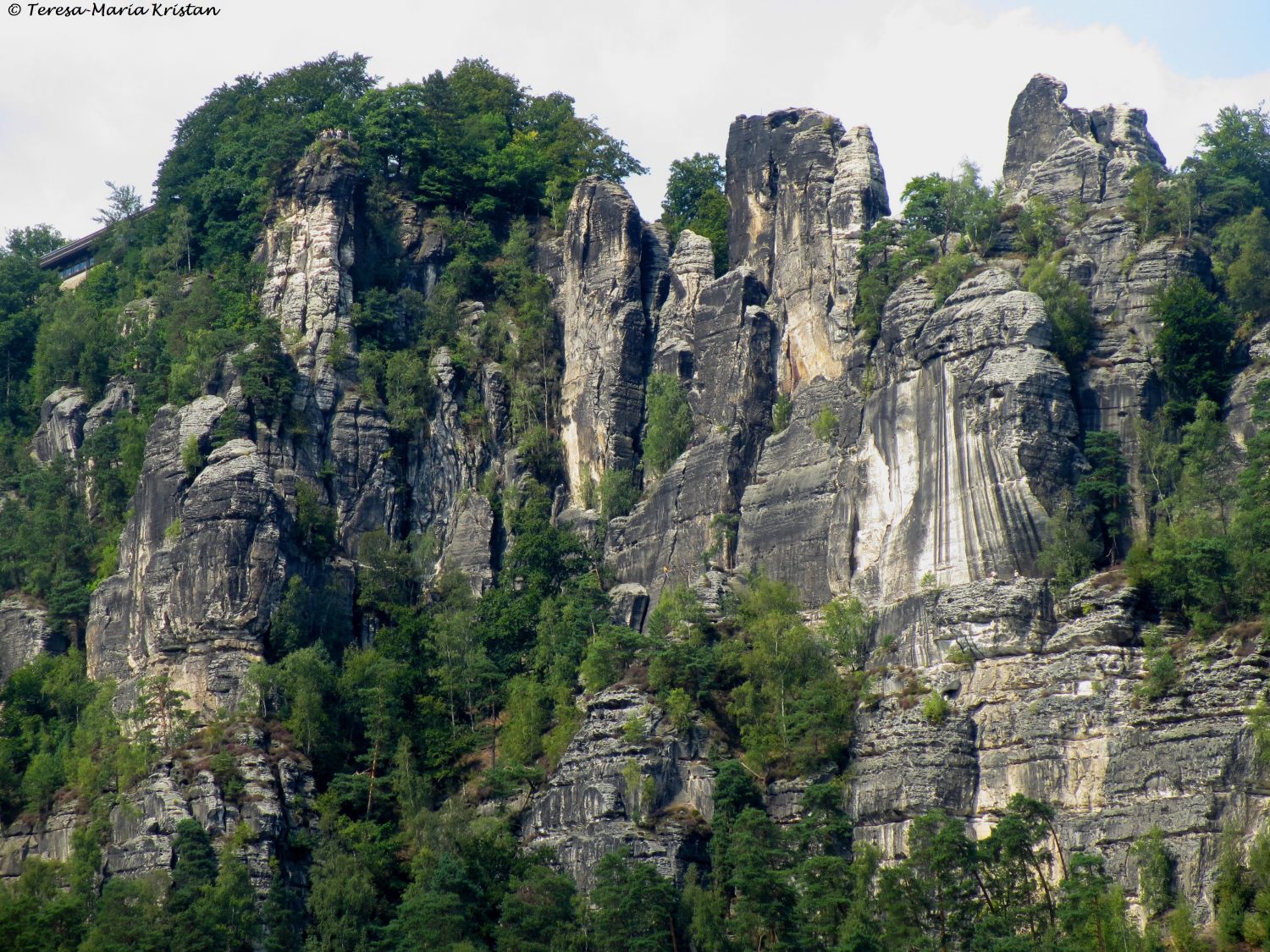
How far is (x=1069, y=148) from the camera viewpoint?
82.2m

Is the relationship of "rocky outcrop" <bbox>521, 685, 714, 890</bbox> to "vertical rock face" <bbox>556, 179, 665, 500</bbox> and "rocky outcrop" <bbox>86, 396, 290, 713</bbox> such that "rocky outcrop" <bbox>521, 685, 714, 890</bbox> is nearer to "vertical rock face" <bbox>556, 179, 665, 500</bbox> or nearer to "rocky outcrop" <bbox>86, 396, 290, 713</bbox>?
"rocky outcrop" <bbox>86, 396, 290, 713</bbox>

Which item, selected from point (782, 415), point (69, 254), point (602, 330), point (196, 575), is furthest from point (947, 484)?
point (69, 254)

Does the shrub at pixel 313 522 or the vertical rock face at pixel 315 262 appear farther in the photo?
the vertical rock face at pixel 315 262

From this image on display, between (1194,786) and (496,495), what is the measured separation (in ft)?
112

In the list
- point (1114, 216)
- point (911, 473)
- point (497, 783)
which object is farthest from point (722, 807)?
point (1114, 216)

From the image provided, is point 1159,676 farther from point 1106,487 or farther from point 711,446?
point 711,446

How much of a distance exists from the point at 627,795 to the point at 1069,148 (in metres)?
30.7

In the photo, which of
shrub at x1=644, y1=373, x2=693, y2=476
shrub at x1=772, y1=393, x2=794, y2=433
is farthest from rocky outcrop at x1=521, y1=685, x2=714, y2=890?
shrub at x1=644, y1=373, x2=693, y2=476

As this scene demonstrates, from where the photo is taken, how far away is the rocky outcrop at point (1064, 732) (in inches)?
2394

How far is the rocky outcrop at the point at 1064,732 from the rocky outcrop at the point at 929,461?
228cm

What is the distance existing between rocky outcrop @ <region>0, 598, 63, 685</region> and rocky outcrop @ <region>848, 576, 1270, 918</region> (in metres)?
33.2

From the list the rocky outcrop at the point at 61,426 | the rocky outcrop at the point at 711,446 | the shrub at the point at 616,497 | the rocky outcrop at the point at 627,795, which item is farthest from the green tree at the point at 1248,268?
the rocky outcrop at the point at 61,426

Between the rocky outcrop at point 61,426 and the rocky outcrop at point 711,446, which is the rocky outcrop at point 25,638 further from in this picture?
the rocky outcrop at point 711,446

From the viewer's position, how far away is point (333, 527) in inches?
3265
